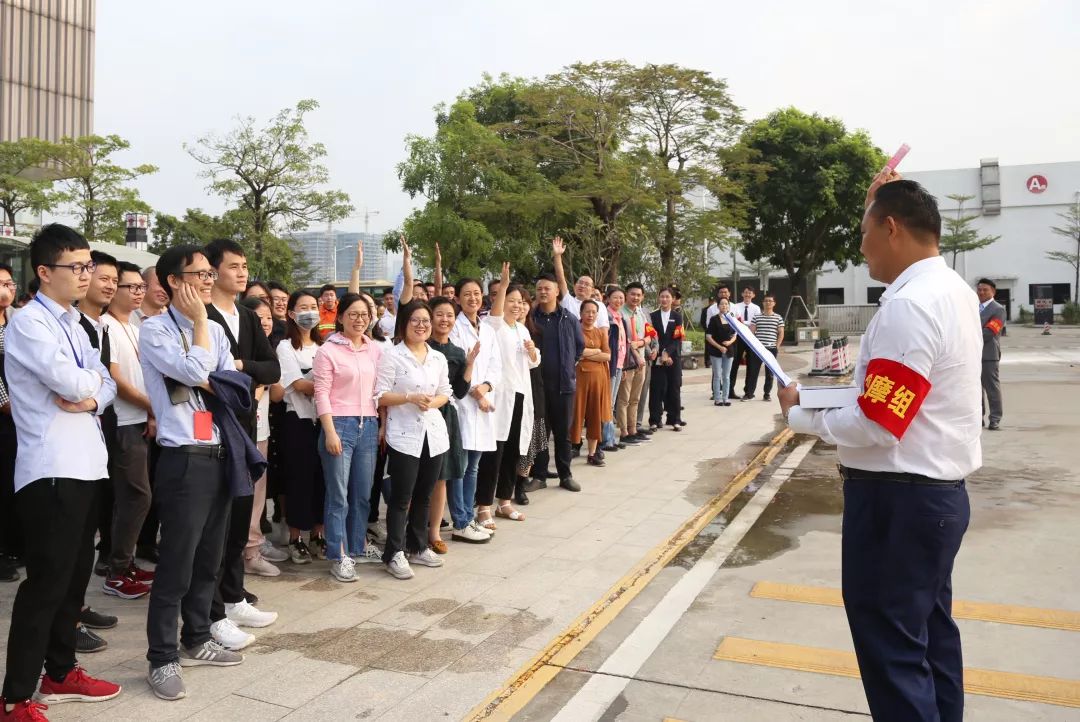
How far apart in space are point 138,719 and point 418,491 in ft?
7.90

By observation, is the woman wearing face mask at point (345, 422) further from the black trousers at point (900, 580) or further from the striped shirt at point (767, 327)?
the striped shirt at point (767, 327)

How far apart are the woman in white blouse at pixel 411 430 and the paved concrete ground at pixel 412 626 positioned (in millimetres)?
255

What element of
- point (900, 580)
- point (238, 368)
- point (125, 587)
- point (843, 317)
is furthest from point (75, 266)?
point (843, 317)

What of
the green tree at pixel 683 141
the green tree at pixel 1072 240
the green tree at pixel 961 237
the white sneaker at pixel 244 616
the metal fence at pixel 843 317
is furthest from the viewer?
the green tree at pixel 1072 240

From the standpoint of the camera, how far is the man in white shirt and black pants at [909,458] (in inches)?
106

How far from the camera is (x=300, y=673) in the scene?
408cm

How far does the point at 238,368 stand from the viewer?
4.35 meters

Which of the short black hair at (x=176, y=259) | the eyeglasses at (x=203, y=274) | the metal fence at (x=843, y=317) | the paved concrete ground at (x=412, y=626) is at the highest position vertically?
the metal fence at (x=843, y=317)

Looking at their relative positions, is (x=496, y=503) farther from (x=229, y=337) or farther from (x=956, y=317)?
(x=956, y=317)

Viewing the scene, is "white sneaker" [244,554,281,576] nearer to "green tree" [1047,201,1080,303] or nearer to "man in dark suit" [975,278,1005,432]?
"man in dark suit" [975,278,1005,432]

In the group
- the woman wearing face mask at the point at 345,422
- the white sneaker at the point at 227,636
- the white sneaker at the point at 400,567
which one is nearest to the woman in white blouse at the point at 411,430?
the white sneaker at the point at 400,567

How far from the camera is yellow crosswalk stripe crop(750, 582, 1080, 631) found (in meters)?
4.70

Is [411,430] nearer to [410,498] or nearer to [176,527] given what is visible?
[410,498]

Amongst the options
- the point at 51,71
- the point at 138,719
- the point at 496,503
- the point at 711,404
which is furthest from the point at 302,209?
the point at 51,71
